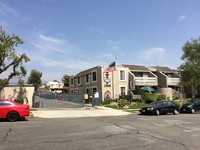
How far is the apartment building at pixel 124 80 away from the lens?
39406 mm

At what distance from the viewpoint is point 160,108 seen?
23234mm

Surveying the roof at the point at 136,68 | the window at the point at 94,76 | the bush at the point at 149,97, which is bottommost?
the bush at the point at 149,97

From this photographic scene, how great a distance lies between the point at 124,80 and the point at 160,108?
17.7 metres

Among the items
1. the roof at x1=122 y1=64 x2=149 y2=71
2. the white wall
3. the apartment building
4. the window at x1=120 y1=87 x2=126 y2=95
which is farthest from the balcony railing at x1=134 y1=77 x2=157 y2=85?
the white wall

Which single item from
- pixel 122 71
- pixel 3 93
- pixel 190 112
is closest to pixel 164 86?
pixel 122 71

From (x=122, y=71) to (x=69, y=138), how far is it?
31.4 metres

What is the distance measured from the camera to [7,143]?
890cm

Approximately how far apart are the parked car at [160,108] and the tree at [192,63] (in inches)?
854

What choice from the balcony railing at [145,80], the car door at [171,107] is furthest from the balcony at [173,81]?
the car door at [171,107]

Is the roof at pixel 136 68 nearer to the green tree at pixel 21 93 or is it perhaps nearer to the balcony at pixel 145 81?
the balcony at pixel 145 81

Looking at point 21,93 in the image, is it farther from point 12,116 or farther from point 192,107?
point 192,107

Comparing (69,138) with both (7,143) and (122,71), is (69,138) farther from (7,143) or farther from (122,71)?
(122,71)

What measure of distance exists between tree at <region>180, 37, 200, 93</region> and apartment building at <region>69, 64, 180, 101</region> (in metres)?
2.06

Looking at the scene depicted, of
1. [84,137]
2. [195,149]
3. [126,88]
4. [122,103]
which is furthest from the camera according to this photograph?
[126,88]
